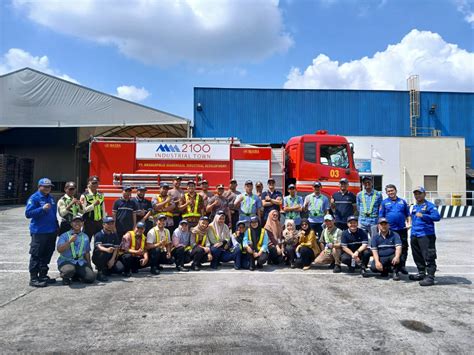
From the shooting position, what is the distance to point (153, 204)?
795 cm

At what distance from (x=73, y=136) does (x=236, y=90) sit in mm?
13956

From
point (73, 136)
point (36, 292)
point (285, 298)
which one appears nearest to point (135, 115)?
point (73, 136)

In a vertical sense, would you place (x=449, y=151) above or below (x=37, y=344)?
above

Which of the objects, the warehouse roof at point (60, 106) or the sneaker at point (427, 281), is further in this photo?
the warehouse roof at point (60, 106)

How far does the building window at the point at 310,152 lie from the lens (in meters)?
10.1

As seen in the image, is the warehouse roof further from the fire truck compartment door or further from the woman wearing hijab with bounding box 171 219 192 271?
the woman wearing hijab with bounding box 171 219 192 271

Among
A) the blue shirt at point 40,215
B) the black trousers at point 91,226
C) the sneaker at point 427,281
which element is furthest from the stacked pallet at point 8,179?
the sneaker at point 427,281

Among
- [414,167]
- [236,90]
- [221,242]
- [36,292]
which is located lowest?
[36,292]

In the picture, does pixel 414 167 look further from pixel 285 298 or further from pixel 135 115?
pixel 285 298

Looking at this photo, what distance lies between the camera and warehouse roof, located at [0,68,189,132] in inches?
762

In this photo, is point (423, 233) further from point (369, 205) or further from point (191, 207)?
point (191, 207)

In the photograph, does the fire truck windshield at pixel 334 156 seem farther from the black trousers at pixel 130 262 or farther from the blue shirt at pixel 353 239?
the black trousers at pixel 130 262

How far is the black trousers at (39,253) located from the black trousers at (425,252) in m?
6.52

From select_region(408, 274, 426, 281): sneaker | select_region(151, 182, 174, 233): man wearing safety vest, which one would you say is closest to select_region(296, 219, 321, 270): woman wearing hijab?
select_region(408, 274, 426, 281): sneaker
